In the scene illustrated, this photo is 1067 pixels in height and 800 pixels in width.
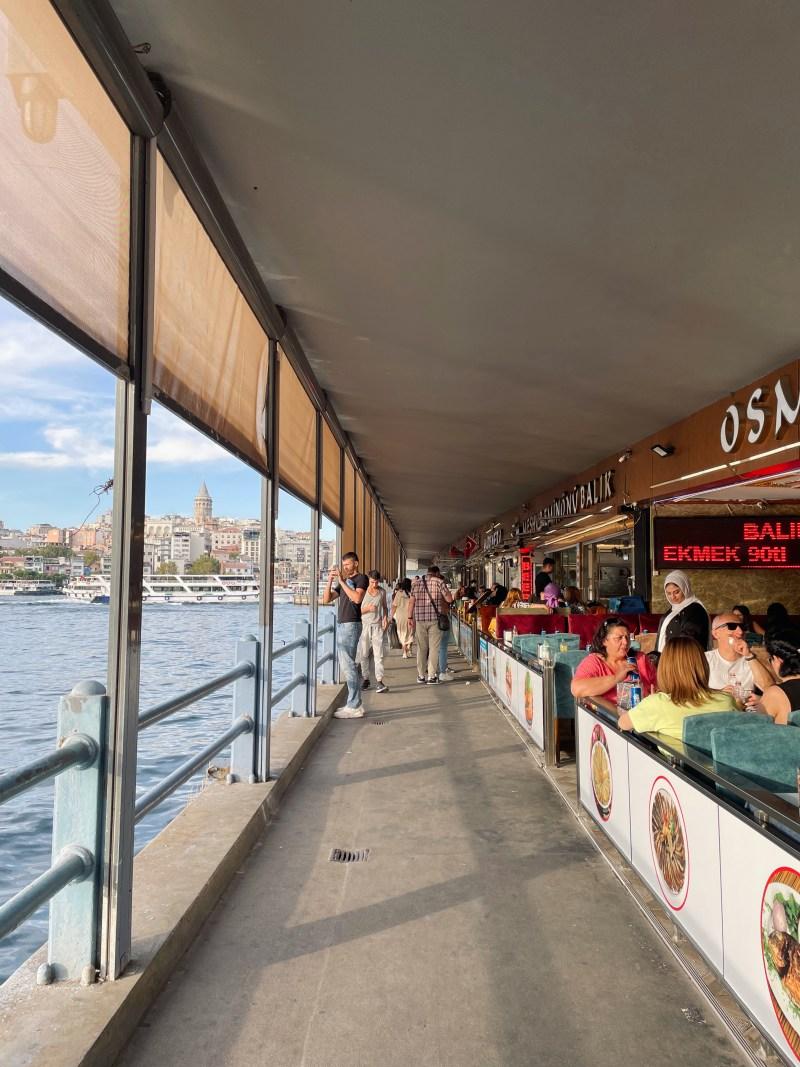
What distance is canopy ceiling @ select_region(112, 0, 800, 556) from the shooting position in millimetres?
2330

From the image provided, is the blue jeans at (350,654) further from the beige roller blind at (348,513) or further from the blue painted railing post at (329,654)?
the beige roller blind at (348,513)

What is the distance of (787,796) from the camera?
2369 mm

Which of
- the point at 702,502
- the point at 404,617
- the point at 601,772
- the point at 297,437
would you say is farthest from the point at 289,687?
the point at 404,617

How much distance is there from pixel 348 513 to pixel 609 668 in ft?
22.4

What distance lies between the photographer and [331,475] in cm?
893

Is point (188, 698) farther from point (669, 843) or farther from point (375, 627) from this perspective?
point (375, 627)

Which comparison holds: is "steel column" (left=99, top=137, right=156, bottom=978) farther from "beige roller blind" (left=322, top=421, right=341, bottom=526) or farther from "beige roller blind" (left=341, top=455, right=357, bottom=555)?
"beige roller blind" (left=341, top=455, right=357, bottom=555)

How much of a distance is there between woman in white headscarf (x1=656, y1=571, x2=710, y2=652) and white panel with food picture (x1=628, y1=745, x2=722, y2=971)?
2177mm

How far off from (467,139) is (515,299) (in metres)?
1.65

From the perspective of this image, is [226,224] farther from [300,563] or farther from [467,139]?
[300,563]

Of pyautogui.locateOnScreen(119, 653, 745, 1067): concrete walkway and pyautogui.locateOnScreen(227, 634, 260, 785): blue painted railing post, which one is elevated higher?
pyautogui.locateOnScreen(227, 634, 260, 785): blue painted railing post

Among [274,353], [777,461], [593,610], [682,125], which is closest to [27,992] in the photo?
[682,125]

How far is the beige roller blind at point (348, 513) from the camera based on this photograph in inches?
410

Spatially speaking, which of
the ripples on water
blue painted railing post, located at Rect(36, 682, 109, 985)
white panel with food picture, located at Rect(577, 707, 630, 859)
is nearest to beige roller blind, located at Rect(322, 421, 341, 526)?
the ripples on water
